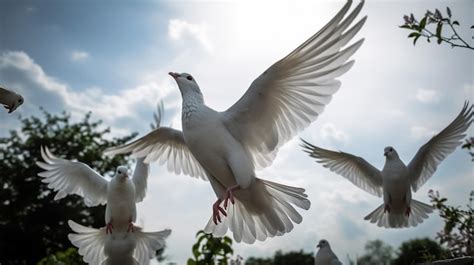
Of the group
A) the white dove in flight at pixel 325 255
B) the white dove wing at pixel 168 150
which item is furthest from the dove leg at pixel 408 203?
the white dove wing at pixel 168 150

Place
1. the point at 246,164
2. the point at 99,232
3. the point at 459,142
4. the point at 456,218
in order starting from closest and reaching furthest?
1. the point at 246,164
2. the point at 456,218
3. the point at 99,232
4. the point at 459,142

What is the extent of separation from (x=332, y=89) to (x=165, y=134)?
280 centimetres

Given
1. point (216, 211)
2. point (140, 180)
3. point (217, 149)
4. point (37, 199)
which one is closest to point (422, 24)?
point (217, 149)

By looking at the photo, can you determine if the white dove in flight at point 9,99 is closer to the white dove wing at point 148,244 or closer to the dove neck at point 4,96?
the dove neck at point 4,96

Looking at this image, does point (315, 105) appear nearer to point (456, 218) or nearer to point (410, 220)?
point (456, 218)

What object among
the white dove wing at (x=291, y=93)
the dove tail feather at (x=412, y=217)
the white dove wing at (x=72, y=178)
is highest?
the white dove wing at (x=72, y=178)

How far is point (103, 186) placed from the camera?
Result: 26.3 feet

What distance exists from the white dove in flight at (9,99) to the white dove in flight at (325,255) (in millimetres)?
5650

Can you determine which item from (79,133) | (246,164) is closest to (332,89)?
(246,164)

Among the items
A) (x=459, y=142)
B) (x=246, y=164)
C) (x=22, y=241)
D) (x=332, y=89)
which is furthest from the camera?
(x=22, y=241)

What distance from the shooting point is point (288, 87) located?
4.77m

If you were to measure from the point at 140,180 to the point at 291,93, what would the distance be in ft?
14.6

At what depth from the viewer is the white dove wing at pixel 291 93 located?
4070mm

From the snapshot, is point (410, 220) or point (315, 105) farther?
point (410, 220)
